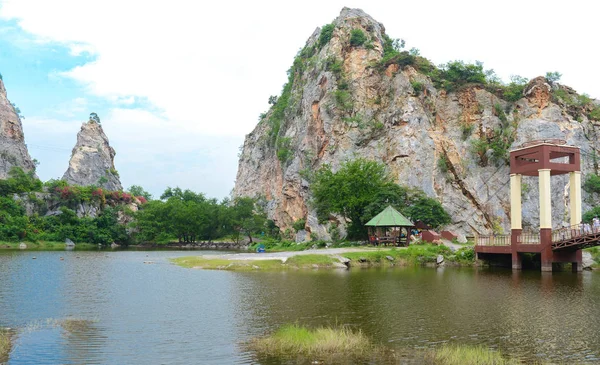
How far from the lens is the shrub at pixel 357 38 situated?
92.8 meters

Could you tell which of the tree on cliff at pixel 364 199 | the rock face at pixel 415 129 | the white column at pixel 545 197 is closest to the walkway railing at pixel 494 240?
the white column at pixel 545 197

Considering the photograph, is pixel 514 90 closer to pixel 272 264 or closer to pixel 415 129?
pixel 415 129

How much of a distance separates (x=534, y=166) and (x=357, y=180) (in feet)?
76.7

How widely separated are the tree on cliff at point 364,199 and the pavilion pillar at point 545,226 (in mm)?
19848

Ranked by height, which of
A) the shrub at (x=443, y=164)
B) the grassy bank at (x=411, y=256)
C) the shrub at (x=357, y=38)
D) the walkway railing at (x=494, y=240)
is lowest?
the grassy bank at (x=411, y=256)

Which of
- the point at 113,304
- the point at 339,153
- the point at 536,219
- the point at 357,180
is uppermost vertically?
the point at 339,153

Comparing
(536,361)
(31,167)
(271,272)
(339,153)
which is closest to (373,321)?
(536,361)

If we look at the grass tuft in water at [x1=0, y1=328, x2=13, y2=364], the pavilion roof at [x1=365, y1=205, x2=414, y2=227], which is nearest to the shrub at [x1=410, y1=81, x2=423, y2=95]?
the pavilion roof at [x1=365, y1=205, x2=414, y2=227]

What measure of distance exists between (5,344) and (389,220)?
1673 inches

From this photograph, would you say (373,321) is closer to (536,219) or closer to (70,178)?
(536,219)

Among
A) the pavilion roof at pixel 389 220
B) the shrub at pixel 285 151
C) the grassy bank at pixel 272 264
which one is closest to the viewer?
the grassy bank at pixel 272 264

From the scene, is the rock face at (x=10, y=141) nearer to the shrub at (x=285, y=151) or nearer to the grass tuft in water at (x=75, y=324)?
the shrub at (x=285, y=151)

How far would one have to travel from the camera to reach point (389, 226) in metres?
53.8

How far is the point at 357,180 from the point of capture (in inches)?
2469
